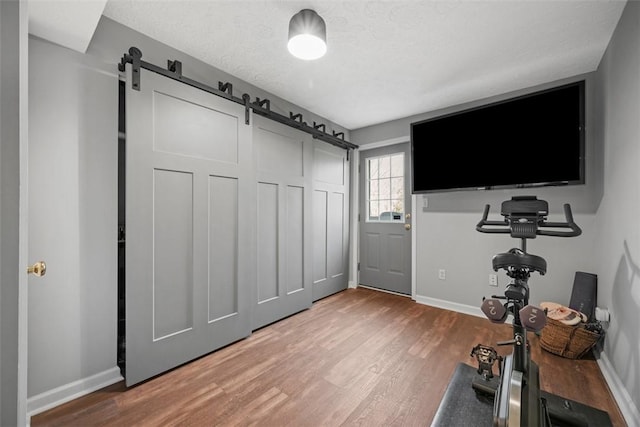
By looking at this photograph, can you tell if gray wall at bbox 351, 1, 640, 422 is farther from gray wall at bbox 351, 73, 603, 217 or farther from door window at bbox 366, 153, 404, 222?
door window at bbox 366, 153, 404, 222

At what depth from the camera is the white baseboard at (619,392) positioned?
1.41m

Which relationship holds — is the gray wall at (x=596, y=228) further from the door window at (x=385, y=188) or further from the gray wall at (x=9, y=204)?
the gray wall at (x=9, y=204)

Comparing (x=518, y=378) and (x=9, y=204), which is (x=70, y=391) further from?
(x=518, y=378)

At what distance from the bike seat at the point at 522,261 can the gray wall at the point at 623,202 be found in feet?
1.92

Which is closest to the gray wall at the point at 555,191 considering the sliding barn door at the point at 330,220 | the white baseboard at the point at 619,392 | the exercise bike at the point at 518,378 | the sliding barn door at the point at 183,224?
the sliding barn door at the point at 330,220

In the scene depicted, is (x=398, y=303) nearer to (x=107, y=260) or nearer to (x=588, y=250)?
(x=588, y=250)

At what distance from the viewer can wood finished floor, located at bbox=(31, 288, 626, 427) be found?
1.49m

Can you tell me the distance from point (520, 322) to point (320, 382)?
1.24 meters

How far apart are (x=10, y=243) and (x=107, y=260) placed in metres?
1.29

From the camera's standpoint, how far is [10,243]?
659mm

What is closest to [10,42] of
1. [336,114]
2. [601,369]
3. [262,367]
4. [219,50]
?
[219,50]

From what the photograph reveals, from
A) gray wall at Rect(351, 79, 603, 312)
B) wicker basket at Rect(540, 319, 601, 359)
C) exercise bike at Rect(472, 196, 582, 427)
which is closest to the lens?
exercise bike at Rect(472, 196, 582, 427)

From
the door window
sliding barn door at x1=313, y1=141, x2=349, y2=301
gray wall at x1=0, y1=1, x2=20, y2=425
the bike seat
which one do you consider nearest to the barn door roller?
sliding barn door at x1=313, y1=141, x2=349, y2=301

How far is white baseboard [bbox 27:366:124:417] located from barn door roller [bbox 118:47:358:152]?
1.86 meters
